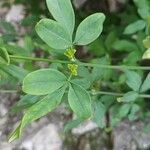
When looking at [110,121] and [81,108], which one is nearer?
[81,108]

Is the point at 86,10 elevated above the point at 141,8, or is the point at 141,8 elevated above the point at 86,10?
the point at 141,8

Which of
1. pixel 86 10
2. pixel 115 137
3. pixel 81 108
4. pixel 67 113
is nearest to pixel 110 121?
pixel 115 137

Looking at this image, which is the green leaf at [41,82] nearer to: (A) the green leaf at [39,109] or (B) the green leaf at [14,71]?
(A) the green leaf at [39,109]

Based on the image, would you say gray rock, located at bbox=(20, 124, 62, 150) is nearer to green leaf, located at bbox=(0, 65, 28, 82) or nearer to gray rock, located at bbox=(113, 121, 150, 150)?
gray rock, located at bbox=(113, 121, 150, 150)

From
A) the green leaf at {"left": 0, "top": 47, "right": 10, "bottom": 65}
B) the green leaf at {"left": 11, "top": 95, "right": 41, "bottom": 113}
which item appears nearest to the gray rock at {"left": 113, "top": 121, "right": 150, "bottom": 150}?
the green leaf at {"left": 11, "top": 95, "right": 41, "bottom": 113}

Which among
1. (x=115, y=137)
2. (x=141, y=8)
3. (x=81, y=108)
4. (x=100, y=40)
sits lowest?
(x=115, y=137)

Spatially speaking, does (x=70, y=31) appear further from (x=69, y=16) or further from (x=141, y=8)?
(x=141, y=8)
